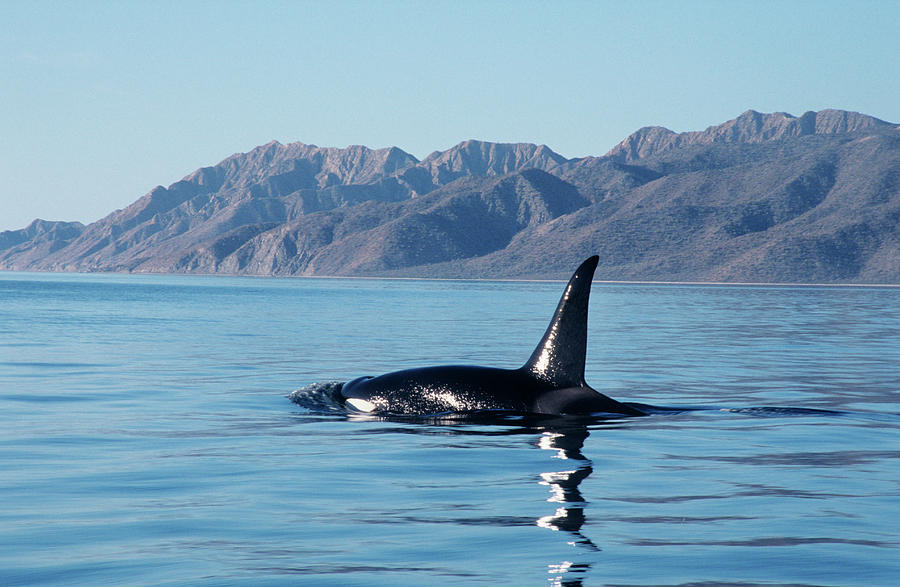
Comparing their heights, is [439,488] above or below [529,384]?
below

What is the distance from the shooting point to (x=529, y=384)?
1538cm

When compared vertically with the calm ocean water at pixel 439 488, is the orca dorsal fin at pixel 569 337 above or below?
above

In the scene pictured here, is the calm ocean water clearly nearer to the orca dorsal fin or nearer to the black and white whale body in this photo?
the black and white whale body

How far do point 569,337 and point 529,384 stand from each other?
1.17 m

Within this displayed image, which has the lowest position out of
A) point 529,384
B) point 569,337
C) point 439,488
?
point 439,488

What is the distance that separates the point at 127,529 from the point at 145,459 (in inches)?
152

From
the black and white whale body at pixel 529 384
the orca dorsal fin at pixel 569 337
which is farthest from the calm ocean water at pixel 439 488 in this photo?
the orca dorsal fin at pixel 569 337

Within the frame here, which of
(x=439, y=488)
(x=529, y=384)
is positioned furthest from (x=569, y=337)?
(x=439, y=488)

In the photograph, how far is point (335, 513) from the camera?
9.35 m

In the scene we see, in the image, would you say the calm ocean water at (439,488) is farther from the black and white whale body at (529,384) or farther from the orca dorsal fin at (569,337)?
the orca dorsal fin at (569,337)

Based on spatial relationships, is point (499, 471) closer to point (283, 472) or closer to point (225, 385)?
point (283, 472)

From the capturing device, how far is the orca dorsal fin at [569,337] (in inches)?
568

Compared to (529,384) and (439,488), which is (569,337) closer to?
(529,384)

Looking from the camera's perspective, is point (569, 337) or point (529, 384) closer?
point (569, 337)
